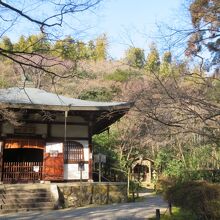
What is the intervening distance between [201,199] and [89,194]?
7584 millimetres

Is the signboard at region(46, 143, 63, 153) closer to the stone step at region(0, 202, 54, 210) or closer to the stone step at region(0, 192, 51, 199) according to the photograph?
the stone step at region(0, 192, 51, 199)

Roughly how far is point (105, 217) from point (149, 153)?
1666 centimetres

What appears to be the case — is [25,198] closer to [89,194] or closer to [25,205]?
[25,205]

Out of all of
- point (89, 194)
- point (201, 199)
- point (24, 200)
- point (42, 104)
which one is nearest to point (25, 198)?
point (24, 200)

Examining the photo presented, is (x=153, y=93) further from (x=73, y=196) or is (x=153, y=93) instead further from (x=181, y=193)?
(x=73, y=196)

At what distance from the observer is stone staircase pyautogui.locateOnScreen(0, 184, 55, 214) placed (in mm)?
12164

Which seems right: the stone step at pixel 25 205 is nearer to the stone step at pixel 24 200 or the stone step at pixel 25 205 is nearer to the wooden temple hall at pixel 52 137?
the stone step at pixel 24 200

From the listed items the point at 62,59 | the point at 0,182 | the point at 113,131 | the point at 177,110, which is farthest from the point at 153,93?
the point at 113,131

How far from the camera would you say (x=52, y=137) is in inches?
600

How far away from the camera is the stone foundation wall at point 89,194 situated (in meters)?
13.9

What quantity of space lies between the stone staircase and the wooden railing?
1342mm

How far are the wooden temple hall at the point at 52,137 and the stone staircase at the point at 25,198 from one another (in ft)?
4.48

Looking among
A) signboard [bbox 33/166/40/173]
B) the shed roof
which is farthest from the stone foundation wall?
the shed roof

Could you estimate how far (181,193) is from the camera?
8.09 metres
